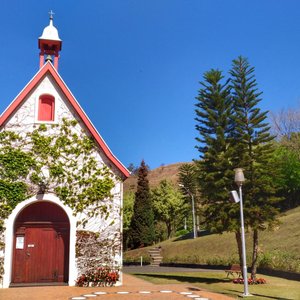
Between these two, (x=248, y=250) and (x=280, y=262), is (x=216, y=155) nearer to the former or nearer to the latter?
(x=280, y=262)

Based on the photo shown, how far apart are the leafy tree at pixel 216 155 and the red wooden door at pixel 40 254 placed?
705cm

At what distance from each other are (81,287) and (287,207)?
39080mm

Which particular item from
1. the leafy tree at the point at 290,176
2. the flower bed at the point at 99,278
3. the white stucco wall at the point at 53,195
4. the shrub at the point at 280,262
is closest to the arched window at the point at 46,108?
the white stucco wall at the point at 53,195

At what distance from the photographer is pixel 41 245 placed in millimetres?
14633

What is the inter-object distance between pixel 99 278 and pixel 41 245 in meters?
2.58

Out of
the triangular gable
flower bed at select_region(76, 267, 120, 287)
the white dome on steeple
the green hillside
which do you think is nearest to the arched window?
the triangular gable

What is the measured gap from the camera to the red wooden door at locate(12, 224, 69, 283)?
14344 millimetres

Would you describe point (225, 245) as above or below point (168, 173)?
below

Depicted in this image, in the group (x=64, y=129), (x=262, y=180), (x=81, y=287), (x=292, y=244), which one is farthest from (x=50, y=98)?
(x=292, y=244)

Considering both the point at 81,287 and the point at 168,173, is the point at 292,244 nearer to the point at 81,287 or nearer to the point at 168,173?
the point at 81,287

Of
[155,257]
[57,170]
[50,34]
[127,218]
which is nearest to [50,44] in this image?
[50,34]

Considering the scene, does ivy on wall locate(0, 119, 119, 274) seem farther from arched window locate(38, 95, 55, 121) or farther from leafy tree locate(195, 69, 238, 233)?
leafy tree locate(195, 69, 238, 233)

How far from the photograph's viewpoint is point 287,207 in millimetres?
47562

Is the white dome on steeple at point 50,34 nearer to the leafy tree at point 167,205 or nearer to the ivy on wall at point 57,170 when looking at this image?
the ivy on wall at point 57,170
